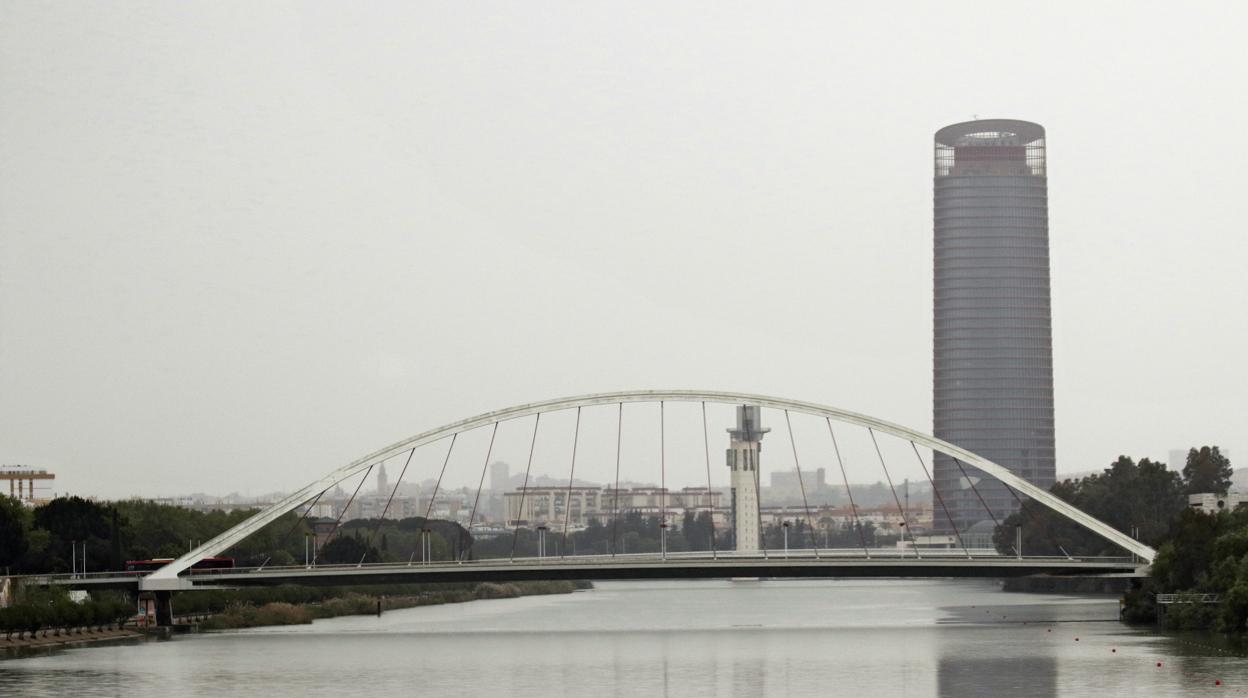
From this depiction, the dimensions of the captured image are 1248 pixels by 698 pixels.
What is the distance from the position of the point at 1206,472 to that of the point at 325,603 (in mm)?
71407

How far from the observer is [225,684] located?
60344mm

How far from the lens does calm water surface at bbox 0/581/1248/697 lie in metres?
57.2

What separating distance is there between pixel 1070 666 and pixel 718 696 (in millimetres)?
15578

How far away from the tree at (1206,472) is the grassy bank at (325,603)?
58.6m

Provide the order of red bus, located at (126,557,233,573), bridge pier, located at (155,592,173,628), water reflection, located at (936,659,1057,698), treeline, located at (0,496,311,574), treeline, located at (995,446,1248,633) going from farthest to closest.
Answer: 1. treeline, located at (0,496,311,574)
2. red bus, located at (126,557,233,573)
3. bridge pier, located at (155,592,173,628)
4. treeline, located at (995,446,1248,633)
5. water reflection, located at (936,659,1057,698)

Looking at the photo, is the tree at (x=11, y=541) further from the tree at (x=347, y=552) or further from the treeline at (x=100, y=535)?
the tree at (x=347, y=552)

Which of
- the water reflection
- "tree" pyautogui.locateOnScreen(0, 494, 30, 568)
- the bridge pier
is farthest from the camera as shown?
"tree" pyautogui.locateOnScreen(0, 494, 30, 568)

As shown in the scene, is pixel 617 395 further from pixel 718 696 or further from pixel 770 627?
pixel 718 696

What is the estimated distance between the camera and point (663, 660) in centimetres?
7025

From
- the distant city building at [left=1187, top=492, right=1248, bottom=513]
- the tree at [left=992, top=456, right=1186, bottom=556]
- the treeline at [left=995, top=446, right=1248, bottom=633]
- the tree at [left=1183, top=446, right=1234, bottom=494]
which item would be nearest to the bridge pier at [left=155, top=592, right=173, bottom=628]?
the treeline at [left=995, top=446, right=1248, bottom=633]

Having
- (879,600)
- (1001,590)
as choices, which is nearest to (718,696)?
(879,600)

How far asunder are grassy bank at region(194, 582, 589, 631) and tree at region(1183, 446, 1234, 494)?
5861 cm

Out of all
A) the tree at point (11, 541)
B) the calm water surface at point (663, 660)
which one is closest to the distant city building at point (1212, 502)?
the calm water surface at point (663, 660)

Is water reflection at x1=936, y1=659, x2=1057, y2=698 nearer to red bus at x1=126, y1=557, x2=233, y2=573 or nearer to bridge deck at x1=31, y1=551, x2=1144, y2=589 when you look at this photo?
bridge deck at x1=31, y1=551, x2=1144, y2=589
